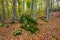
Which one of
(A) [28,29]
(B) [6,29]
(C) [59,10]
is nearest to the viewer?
(A) [28,29]

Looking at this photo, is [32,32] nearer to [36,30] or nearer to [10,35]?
[36,30]

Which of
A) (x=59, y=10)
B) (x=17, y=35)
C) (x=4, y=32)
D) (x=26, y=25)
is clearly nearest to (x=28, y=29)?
(x=26, y=25)

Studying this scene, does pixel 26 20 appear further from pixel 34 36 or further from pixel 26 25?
pixel 34 36

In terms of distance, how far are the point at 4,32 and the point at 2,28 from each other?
44.1 inches

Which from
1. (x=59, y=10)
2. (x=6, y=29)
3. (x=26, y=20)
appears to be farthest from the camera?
(x=59, y=10)

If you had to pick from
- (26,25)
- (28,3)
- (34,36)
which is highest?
(28,3)

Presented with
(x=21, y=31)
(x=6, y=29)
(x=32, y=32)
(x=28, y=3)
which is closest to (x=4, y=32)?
(x=6, y=29)

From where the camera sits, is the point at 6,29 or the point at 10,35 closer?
the point at 10,35

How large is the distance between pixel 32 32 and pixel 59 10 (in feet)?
78.0

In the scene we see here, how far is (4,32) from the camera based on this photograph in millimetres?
12664

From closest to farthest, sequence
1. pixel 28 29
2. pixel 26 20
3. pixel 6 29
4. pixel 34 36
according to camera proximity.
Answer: pixel 34 36
pixel 28 29
pixel 6 29
pixel 26 20

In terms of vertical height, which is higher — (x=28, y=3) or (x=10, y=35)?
(x=28, y=3)

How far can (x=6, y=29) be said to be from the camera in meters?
13.3

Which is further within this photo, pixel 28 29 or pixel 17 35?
pixel 28 29
